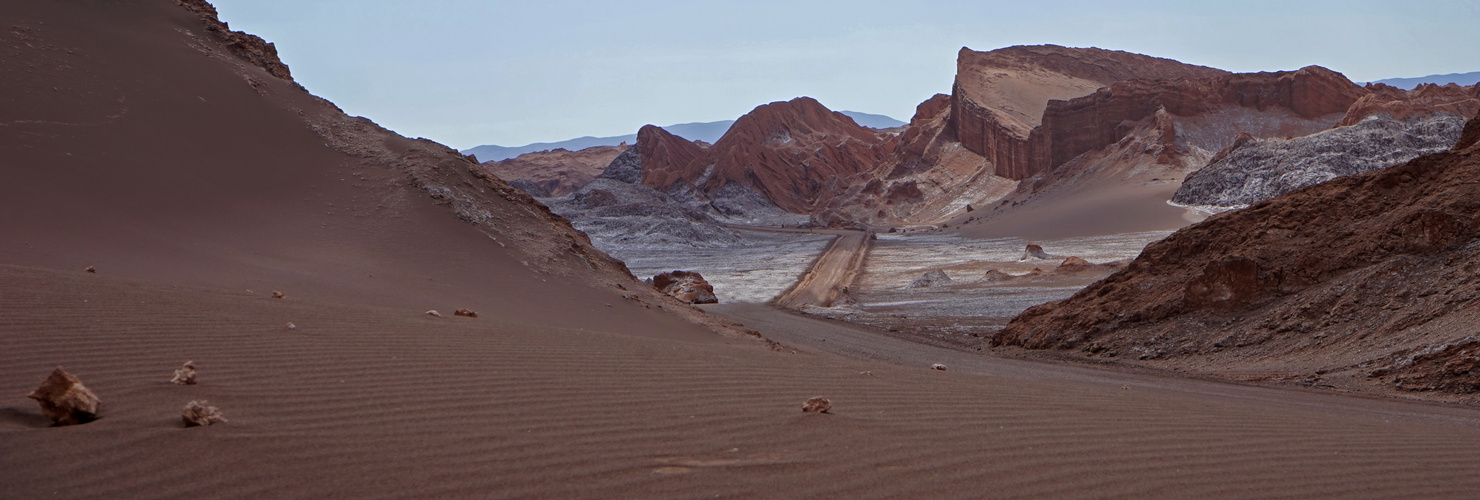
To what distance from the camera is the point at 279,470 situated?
4117 mm

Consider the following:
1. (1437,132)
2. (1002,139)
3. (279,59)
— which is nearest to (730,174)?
(1002,139)

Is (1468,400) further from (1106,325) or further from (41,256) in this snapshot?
(41,256)

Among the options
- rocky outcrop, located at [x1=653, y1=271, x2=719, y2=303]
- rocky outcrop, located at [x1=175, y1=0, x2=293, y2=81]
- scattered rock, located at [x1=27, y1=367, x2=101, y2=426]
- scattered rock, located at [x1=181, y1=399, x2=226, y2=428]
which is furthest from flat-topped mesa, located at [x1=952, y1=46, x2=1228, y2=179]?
scattered rock, located at [x1=27, y1=367, x2=101, y2=426]

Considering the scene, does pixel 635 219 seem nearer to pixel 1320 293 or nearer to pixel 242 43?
pixel 242 43

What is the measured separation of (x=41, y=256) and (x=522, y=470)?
33.0 feet

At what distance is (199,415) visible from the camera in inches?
177

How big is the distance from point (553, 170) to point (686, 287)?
110337mm

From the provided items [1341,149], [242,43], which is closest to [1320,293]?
[242,43]

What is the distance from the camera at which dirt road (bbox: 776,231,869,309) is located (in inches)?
1186

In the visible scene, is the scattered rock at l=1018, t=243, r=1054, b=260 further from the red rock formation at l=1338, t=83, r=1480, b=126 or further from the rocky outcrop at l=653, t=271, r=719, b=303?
the red rock formation at l=1338, t=83, r=1480, b=126

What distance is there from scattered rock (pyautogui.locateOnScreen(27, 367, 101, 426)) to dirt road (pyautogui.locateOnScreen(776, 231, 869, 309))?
23.0m

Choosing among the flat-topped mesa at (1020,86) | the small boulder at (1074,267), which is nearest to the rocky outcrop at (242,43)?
the small boulder at (1074,267)

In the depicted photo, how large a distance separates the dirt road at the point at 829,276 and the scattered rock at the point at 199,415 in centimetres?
2276

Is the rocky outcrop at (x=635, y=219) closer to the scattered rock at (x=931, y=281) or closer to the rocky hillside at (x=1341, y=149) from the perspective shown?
the rocky hillside at (x=1341, y=149)
